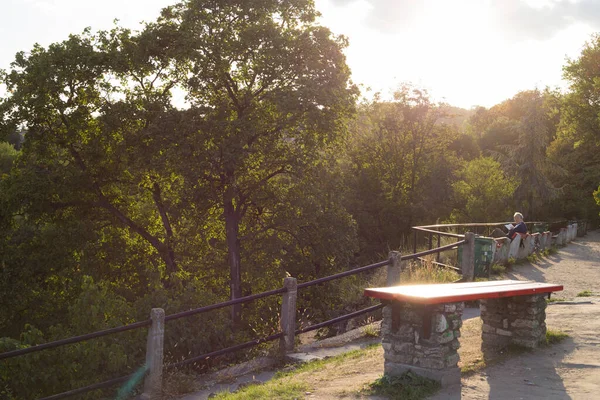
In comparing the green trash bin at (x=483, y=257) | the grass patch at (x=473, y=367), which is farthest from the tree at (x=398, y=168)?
the grass patch at (x=473, y=367)

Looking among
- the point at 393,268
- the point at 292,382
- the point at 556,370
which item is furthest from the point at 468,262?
the point at 292,382

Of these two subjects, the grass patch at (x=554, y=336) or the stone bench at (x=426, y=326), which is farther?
the grass patch at (x=554, y=336)

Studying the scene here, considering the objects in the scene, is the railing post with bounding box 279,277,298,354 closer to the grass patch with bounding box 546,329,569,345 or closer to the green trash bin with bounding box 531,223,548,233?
the grass patch with bounding box 546,329,569,345

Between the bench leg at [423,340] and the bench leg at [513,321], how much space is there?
1.70 metres

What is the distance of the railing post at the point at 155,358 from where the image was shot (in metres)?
8.34

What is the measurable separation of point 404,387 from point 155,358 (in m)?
3.77

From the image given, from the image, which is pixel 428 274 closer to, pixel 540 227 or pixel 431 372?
pixel 431 372

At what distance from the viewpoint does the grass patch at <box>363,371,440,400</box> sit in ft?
21.0

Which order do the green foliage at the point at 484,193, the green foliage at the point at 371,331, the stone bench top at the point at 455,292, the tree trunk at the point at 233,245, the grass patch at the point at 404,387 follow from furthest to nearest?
1. the green foliage at the point at 484,193
2. the tree trunk at the point at 233,245
3. the green foliage at the point at 371,331
4. the stone bench top at the point at 455,292
5. the grass patch at the point at 404,387

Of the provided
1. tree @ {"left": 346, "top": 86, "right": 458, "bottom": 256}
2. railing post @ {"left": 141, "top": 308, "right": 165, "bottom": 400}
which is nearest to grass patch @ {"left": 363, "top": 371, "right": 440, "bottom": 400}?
railing post @ {"left": 141, "top": 308, "right": 165, "bottom": 400}

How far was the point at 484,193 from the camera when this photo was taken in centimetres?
4097

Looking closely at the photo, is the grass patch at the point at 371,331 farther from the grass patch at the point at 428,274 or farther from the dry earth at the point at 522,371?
the grass patch at the point at 428,274

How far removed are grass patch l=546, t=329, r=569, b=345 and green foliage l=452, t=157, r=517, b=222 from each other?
3233cm

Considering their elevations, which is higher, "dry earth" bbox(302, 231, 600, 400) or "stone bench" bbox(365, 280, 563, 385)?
"stone bench" bbox(365, 280, 563, 385)
